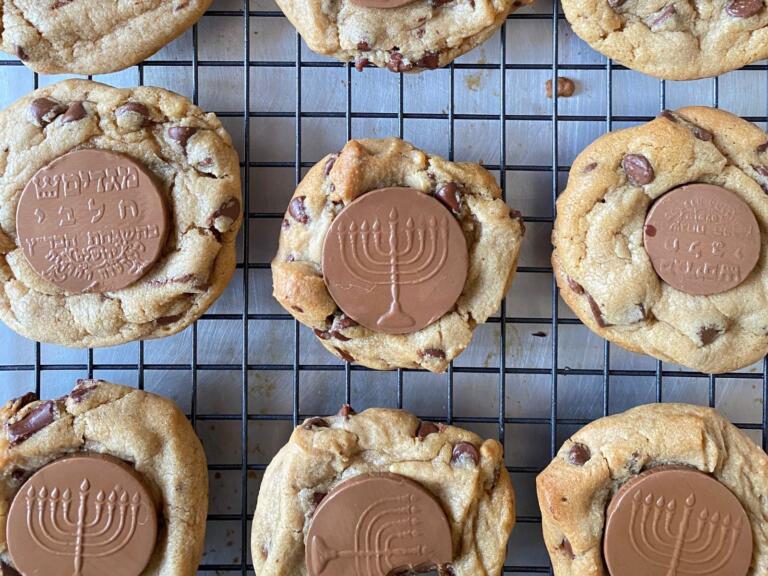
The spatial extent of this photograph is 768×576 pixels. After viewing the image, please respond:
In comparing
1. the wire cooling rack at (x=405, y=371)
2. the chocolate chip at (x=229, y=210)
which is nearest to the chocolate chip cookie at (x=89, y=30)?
the wire cooling rack at (x=405, y=371)

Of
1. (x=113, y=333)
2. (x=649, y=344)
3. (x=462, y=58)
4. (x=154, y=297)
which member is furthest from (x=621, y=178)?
(x=113, y=333)

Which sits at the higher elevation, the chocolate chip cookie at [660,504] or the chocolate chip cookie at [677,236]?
the chocolate chip cookie at [677,236]

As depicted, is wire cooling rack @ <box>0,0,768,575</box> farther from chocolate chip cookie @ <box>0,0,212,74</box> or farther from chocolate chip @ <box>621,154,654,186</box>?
chocolate chip @ <box>621,154,654,186</box>

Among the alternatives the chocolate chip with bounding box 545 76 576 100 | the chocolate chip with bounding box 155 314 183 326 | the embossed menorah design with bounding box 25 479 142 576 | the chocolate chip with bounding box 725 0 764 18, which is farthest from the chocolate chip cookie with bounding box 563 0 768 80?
the embossed menorah design with bounding box 25 479 142 576

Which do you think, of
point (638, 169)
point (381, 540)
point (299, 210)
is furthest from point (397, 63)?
point (381, 540)

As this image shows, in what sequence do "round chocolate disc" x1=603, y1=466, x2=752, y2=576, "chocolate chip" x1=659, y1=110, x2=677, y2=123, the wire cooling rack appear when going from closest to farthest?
1. "round chocolate disc" x1=603, y1=466, x2=752, y2=576
2. "chocolate chip" x1=659, y1=110, x2=677, y2=123
3. the wire cooling rack

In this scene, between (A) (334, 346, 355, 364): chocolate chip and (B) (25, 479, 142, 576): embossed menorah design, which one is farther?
(A) (334, 346, 355, 364): chocolate chip

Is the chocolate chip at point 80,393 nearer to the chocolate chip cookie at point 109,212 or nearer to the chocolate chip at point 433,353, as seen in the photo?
the chocolate chip cookie at point 109,212
